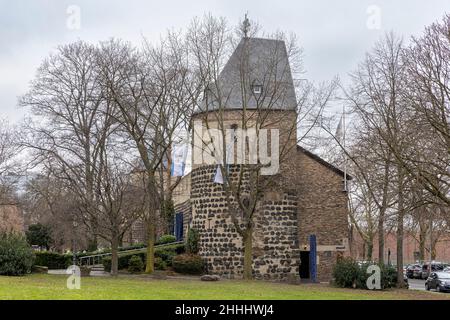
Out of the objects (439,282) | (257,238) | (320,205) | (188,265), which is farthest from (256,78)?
(439,282)

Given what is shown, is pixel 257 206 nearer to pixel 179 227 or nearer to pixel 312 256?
pixel 312 256

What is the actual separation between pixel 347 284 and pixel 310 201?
8.87m

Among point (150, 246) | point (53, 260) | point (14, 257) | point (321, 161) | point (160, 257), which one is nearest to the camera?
point (14, 257)

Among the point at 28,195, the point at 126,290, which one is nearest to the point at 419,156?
the point at 126,290

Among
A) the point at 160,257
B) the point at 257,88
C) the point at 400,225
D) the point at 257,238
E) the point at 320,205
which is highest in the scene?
the point at 257,88

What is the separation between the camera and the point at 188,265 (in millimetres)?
36719

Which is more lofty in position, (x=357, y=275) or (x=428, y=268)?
(x=357, y=275)

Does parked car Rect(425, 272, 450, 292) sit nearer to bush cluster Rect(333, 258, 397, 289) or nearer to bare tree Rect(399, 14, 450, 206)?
bush cluster Rect(333, 258, 397, 289)

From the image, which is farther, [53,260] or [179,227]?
[179,227]

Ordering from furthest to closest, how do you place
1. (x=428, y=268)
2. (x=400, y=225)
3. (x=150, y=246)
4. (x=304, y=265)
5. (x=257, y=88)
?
(x=428, y=268), (x=304, y=265), (x=257, y=88), (x=150, y=246), (x=400, y=225)

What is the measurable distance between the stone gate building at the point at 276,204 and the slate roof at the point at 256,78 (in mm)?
66

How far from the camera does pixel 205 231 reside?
37.8 metres

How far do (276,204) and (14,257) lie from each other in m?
15.6

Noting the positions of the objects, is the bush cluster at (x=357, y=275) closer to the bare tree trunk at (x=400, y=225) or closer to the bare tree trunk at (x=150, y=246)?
the bare tree trunk at (x=400, y=225)
